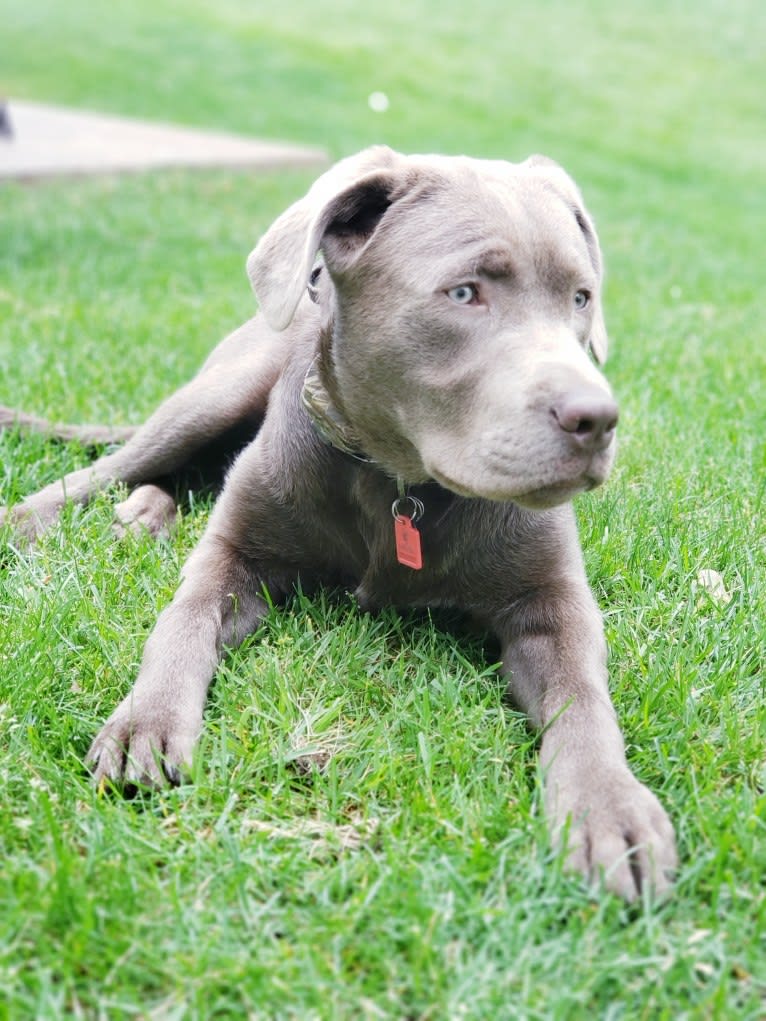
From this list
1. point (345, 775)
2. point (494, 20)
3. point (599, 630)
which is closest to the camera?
point (345, 775)

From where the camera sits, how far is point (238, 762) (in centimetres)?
232

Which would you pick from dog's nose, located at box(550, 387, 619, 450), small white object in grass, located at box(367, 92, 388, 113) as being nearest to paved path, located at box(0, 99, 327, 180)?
small white object in grass, located at box(367, 92, 388, 113)

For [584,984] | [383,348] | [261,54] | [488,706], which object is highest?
[383,348]

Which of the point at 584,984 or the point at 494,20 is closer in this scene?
the point at 584,984

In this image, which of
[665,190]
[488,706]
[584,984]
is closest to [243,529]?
[488,706]

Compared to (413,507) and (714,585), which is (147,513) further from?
(714,585)

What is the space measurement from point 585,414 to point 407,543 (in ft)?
2.24

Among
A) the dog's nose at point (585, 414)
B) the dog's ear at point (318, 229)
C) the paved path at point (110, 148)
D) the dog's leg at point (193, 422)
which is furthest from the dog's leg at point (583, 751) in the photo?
the paved path at point (110, 148)

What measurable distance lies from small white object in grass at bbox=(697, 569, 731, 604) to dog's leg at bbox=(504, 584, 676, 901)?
0.39 metres

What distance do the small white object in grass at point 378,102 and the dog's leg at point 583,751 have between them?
13680 mm

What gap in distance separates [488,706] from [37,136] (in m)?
9.68

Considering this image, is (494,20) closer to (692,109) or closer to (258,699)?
(692,109)

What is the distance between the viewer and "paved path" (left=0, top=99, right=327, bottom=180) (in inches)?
→ 375

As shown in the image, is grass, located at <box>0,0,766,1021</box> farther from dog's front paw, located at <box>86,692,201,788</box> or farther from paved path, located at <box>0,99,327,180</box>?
paved path, located at <box>0,99,327,180</box>
